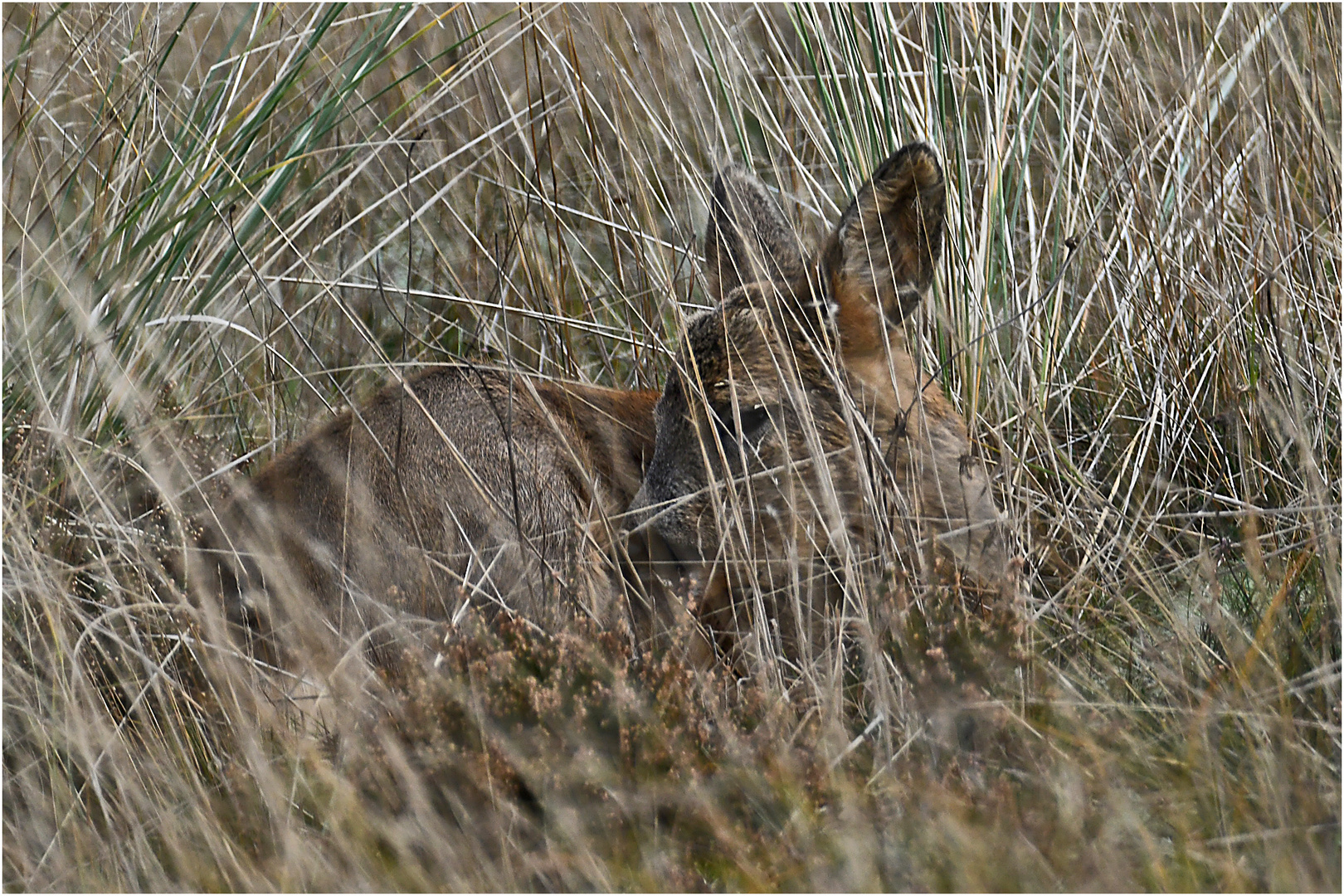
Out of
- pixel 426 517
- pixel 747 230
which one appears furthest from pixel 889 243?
pixel 426 517

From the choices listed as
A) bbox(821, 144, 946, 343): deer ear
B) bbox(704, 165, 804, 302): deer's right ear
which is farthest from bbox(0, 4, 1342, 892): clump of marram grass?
bbox(821, 144, 946, 343): deer ear

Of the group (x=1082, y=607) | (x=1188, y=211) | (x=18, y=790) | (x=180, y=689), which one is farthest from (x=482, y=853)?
(x=1188, y=211)

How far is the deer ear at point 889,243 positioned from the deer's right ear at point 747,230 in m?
0.22

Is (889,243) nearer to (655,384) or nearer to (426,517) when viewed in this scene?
(655,384)

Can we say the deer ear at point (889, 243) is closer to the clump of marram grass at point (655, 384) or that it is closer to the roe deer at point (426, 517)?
the clump of marram grass at point (655, 384)

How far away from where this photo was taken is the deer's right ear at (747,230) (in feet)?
12.9

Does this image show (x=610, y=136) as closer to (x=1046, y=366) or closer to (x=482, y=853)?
(x=1046, y=366)

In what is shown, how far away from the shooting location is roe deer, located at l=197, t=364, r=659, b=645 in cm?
345

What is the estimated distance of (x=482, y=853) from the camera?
8.48 feet

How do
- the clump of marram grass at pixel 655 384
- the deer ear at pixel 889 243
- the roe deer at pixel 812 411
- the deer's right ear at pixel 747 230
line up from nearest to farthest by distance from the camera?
the clump of marram grass at pixel 655 384
the deer ear at pixel 889 243
the roe deer at pixel 812 411
the deer's right ear at pixel 747 230

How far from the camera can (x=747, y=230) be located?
3961mm

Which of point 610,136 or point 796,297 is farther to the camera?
point 610,136

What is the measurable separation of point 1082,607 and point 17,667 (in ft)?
8.96

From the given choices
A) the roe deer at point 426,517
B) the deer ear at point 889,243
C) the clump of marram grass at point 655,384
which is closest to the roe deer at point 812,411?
the deer ear at point 889,243
